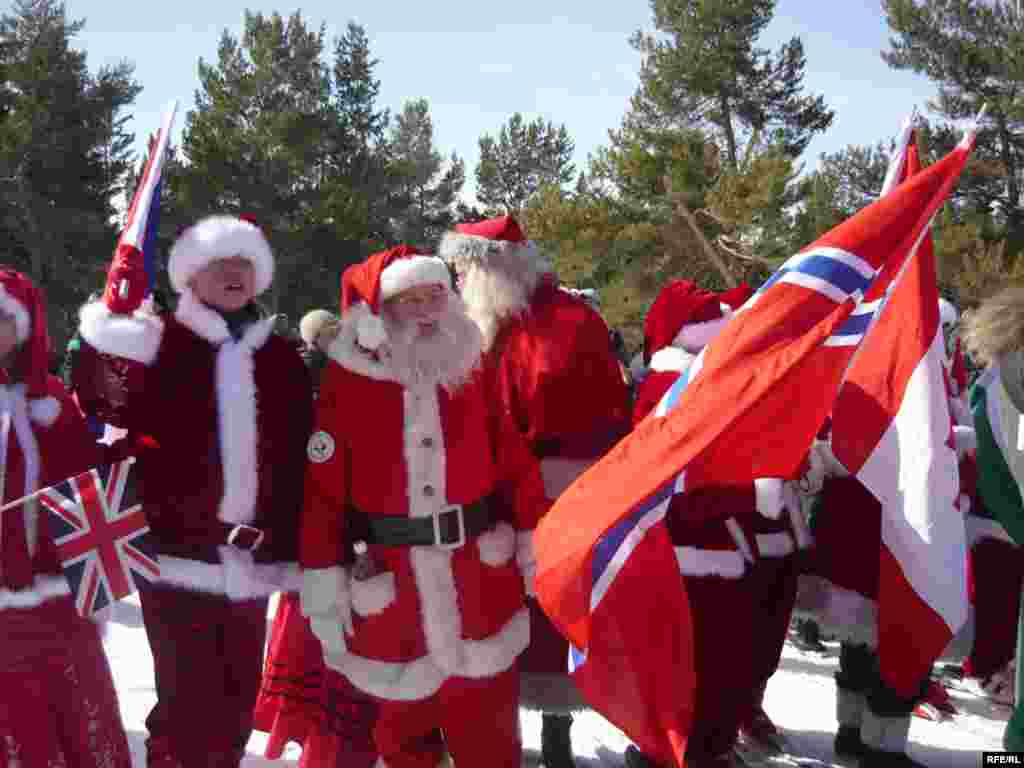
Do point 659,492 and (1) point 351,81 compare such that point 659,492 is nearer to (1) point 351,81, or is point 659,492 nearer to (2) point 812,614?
(2) point 812,614

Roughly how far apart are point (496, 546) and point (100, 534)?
124 cm

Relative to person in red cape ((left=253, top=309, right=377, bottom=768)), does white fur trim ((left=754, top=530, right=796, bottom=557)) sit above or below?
above

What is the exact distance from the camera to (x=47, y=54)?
21547mm

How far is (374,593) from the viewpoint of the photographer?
118 inches

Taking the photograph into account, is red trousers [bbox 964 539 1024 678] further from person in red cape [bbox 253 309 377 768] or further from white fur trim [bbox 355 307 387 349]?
white fur trim [bbox 355 307 387 349]

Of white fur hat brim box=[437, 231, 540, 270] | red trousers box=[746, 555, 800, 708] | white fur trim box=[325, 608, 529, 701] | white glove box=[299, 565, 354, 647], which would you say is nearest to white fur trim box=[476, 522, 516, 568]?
white fur trim box=[325, 608, 529, 701]

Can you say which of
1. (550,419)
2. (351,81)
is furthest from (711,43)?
(550,419)

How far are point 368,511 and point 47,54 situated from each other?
22409 millimetres

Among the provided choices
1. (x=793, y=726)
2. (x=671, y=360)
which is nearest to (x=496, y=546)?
(x=671, y=360)

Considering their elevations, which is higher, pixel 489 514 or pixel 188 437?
pixel 188 437

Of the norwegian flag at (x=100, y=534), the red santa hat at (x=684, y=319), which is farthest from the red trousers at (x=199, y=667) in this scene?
the red santa hat at (x=684, y=319)

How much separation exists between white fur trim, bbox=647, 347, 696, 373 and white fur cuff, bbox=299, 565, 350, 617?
1.49 metres

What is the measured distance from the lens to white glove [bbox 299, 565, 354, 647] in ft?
9.86

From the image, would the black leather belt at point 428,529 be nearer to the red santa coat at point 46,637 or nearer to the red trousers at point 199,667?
the red trousers at point 199,667
